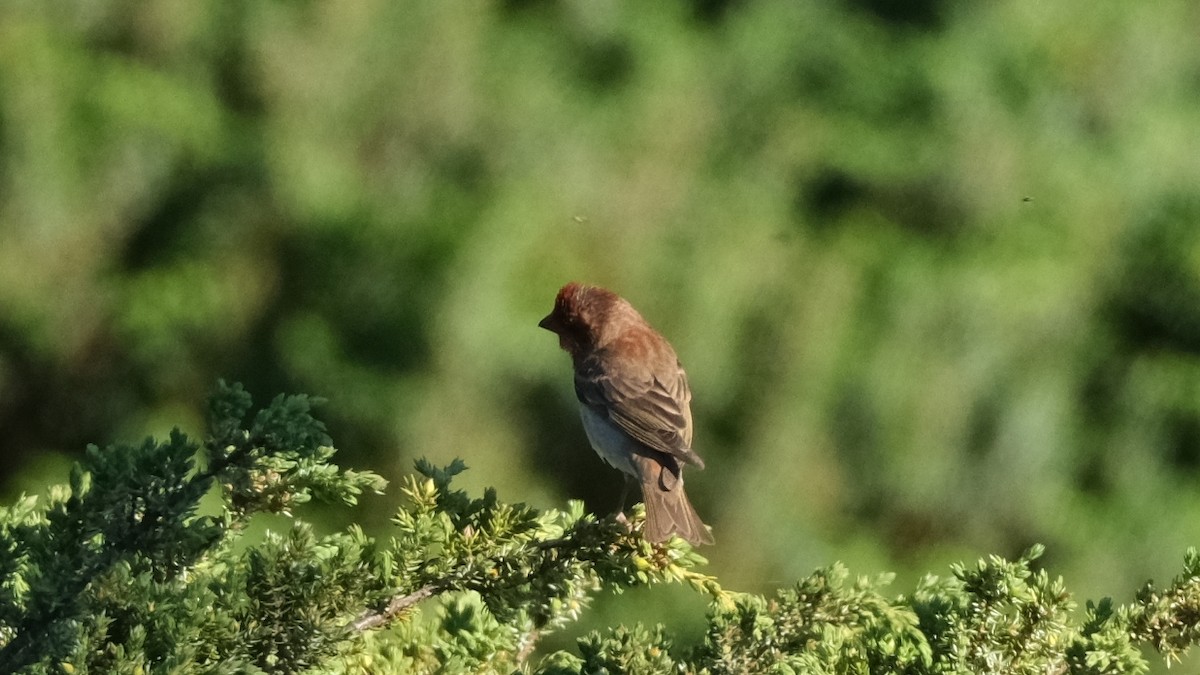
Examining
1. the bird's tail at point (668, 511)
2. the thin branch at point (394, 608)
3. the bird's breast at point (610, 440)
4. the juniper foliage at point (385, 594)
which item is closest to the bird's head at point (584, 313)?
the bird's breast at point (610, 440)

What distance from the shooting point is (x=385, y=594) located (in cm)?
192

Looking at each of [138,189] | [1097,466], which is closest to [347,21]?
[138,189]

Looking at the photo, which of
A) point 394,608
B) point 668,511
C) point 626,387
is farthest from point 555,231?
point 394,608

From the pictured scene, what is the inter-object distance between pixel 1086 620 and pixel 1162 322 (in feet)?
9.98

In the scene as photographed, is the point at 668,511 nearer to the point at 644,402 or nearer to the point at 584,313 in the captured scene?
the point at 644,402

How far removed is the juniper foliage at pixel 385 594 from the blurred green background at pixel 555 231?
176cm

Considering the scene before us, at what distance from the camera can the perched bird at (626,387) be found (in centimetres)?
314

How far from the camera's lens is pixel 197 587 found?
167 centimetres

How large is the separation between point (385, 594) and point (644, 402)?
1435 mm

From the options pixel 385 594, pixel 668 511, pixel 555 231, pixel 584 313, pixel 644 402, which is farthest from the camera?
pixel 555 231

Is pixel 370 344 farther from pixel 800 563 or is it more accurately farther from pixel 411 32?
pixel 800 563

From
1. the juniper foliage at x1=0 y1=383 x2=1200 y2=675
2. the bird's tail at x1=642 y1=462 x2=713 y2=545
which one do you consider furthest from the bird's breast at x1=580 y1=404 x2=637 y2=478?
the juniper foliage at x1=0 y1=383 x2=1200 y2=675

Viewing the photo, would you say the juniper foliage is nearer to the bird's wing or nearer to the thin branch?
the thin branch

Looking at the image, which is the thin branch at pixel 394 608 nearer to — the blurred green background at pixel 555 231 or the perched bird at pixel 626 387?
the perched bird at pixel 626 387
